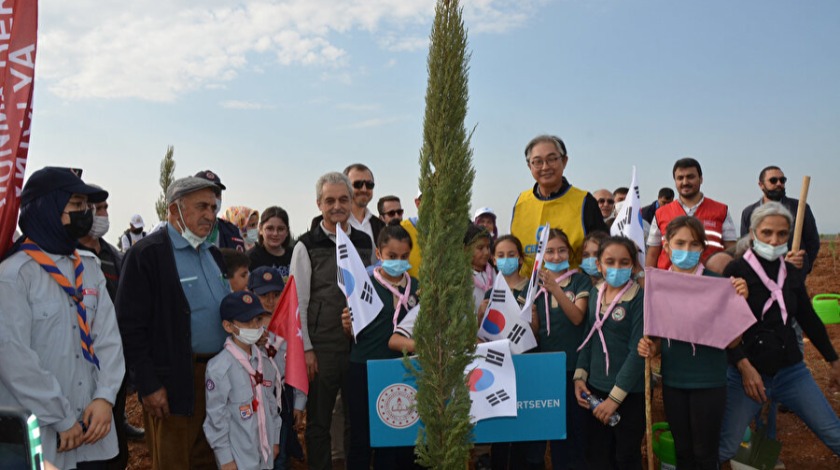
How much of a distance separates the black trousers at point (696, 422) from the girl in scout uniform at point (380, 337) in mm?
1985

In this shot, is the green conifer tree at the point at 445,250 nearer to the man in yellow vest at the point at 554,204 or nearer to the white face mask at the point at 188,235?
the white face mask at the point at 188,235

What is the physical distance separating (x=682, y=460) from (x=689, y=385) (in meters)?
0.58

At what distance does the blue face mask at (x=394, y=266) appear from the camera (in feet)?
15.1

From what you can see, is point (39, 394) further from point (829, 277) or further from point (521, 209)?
point (829, 277)

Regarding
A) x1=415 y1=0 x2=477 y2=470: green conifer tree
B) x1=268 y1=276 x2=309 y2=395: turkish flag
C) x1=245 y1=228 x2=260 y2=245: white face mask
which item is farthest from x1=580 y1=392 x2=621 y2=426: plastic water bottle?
x1=245 y1=228 x2=260 y2=245: white face mask

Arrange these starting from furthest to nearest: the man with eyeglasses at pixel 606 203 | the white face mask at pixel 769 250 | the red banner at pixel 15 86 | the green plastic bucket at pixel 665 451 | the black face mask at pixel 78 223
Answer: the man with eyeglasses at pixel 606 203 → the green plastic bucket at pixel 665 451 → the white face mask at pixel 769 250 → the red banner at pixel 15 86 → the black face mask at pixel 78 223

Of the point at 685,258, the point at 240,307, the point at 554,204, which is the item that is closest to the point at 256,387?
the point at 240,307

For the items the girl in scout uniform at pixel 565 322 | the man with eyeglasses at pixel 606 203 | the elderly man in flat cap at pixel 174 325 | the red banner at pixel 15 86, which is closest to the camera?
the red banner at pixel 15 86

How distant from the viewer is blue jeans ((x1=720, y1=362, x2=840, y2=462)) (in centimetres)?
457

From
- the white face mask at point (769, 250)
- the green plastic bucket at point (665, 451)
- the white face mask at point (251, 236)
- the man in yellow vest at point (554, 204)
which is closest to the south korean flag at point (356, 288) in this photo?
the man in yellow vest at point (554, 204)

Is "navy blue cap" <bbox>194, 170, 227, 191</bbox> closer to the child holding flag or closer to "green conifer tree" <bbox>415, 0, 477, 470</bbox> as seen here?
the child holding flag

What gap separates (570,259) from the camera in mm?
5035

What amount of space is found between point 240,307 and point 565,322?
8.17ft

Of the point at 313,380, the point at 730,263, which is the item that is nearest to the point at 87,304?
the point at 313,380
